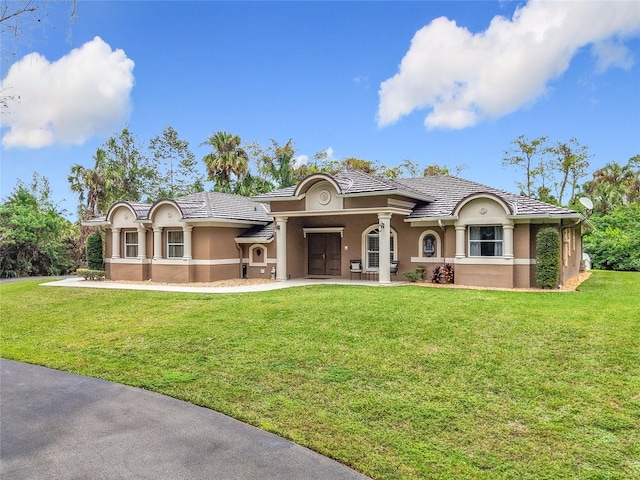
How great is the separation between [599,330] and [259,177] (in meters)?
34.1

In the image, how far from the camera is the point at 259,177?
135 ft

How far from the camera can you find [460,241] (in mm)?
18391

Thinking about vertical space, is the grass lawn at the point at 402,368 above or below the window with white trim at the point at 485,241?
below

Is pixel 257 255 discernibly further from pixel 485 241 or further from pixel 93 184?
pixel 93 184

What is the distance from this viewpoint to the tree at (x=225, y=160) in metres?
35.8

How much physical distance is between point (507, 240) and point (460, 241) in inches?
69.0

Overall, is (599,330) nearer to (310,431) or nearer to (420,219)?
(310,431)

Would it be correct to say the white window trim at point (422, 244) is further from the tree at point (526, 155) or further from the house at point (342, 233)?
the tree at point (526, 155)

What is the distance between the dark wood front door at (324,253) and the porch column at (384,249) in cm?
384

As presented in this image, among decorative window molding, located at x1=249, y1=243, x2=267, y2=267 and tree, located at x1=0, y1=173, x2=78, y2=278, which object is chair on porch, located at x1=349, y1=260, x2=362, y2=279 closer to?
decorative window molding, located at x1=249, y1=243, x2=267, y2=267

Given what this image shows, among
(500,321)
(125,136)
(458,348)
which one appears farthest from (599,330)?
(125,136)

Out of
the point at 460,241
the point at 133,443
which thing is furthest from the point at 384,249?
the point at 133,443

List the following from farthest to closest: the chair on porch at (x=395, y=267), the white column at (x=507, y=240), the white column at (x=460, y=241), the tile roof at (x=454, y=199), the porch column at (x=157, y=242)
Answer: the porch column at (x=157, y=242), the chair on porch at (x=395, y=267), the white column at (x=460, y=241), the white column at (x=507, y=240), the tile roof at (x=454, y=199)

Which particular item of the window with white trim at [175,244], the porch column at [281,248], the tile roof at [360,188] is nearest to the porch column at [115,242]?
the window with white trim at [175,244]
